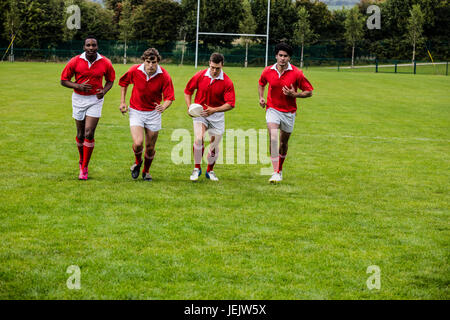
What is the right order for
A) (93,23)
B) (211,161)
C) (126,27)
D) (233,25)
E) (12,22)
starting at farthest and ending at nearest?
(93,23)
(233,25)
(126,27)
(12,22)
(211,161)

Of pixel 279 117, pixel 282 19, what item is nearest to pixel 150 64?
pixel 279 117

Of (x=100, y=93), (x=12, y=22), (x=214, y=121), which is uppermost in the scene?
(x=12, y=22)

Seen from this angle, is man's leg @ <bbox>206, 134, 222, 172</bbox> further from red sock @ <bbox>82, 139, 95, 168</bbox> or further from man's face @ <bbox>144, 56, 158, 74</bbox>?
red sock @ <bbox>82, 139, 95, 168</bbox>

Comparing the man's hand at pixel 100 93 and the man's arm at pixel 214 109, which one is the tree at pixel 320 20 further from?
the man's hand at pixel 100 93

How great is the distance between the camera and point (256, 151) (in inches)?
493

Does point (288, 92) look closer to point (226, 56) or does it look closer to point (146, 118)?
point (146, 118)

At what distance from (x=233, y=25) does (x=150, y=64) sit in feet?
190

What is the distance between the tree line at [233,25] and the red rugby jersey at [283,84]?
51.3 meters

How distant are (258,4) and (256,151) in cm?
5854

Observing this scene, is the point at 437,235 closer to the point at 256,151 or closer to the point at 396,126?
the point at 256,151

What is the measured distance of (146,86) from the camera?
893 cm

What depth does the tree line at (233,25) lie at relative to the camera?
2360 inches

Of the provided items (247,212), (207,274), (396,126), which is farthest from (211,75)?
(396,126)
